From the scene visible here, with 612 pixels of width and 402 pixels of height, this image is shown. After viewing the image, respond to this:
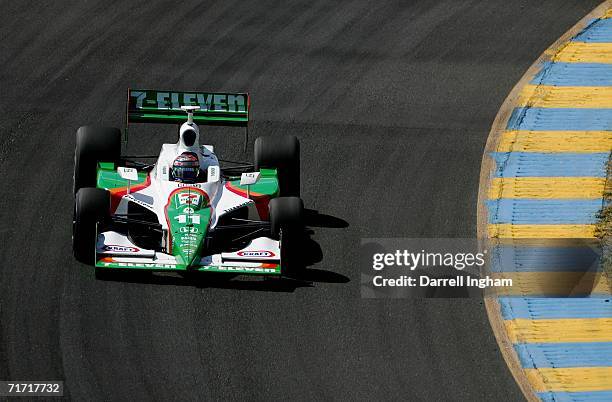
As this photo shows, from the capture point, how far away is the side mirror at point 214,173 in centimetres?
2169

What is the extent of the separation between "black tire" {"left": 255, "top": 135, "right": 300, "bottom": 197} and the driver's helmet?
1.12m

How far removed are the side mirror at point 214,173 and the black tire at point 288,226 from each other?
3.66ft

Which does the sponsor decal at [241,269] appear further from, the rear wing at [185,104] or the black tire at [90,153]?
the rear wing at [185,104]

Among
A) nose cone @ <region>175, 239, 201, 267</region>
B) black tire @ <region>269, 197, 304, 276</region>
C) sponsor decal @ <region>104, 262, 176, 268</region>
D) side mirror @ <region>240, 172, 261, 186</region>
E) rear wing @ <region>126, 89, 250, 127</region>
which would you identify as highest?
rear wing @ <region>126, 89, 250, 127</region>

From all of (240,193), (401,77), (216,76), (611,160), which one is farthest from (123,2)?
(611,160)

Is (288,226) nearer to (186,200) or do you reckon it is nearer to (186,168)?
(186,200)

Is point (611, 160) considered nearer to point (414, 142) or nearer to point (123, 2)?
point (414, 142)

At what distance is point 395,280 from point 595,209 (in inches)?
153

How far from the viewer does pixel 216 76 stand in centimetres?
2594

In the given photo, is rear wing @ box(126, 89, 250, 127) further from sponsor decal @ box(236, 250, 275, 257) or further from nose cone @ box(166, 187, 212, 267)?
sponsor decal @ box(236, 250, 275, 257)

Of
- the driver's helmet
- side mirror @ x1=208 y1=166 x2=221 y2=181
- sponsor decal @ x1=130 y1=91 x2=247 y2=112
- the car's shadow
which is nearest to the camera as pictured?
the car's shadow

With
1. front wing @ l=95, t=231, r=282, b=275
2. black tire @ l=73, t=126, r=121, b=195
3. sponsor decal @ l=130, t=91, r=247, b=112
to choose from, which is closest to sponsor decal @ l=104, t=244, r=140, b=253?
front wing @ l=95, t=231, r=282, b=275

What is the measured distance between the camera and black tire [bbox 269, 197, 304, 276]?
20.6 metres

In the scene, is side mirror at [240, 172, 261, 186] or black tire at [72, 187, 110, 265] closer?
black tire at [72, 187, 110, 265]
